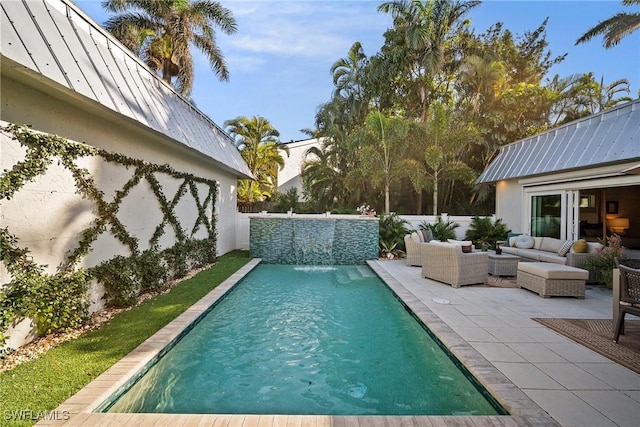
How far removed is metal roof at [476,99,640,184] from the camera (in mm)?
8016

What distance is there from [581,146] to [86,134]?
38.1 feet

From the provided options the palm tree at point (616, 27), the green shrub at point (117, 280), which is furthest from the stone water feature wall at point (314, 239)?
the palm tree at point (616, 27)

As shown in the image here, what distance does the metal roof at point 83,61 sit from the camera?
3502 mm

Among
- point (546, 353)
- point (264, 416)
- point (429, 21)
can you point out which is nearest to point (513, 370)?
point (546, 353)

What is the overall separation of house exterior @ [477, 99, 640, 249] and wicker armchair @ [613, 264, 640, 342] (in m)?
1.46

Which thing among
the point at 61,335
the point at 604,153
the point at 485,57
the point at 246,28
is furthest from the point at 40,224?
the point at 485,57

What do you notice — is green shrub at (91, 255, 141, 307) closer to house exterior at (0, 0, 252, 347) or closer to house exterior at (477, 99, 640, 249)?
house exterior at (0, 0, 252, 347)

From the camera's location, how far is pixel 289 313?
20.8 feet

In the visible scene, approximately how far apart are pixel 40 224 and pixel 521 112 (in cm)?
1973

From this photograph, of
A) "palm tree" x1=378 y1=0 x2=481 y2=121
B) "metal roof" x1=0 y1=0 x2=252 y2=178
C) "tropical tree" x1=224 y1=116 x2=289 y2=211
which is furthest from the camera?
"tropical tree" x1=224 y1=116 x2=289 y2=211

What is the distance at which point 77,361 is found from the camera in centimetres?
373

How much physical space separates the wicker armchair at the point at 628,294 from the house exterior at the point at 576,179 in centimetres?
146

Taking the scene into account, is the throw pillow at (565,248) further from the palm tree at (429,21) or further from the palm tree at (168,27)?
the palm tree at (168,27)

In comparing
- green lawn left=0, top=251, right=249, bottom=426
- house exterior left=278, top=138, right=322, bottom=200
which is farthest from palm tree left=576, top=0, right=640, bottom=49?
house exterior left=278, top=138, right=322, bottom=200
